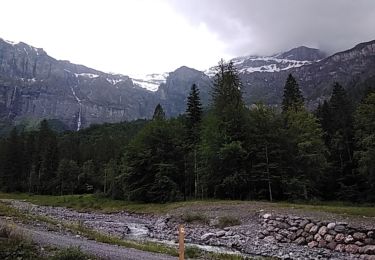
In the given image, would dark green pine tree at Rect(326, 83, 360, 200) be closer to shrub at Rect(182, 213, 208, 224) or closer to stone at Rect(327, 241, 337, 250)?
shrub at Rect(182, 213, 208, 224)

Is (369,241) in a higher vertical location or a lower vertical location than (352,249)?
higher

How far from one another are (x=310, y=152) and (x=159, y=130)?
24.8m

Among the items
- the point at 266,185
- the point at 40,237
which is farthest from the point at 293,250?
the point at 266,185

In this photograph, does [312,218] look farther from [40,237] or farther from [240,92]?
[240,92]

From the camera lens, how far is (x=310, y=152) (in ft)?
185

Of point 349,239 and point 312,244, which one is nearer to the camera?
point 349,239

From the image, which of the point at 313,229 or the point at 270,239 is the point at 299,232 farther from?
the point at 270,239

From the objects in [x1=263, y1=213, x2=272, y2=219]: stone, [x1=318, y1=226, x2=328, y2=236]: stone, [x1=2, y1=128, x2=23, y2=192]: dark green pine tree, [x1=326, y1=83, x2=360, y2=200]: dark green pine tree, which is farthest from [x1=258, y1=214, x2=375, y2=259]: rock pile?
[x1=2, y1=128, x2=23, y2=192]: dark green pine tree

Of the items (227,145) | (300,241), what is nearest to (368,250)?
(300,241)

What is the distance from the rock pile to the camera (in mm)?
26109

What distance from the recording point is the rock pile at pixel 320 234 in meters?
26.1

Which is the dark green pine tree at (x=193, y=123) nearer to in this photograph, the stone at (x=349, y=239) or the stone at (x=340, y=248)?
the stone at (x=349, y=239)

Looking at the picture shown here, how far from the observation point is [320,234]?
28.5 meters

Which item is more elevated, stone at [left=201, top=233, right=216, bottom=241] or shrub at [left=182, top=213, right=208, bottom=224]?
shrub at [left=182, top=213, right=208, bottom=224]
